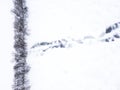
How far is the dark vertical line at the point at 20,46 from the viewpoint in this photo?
941 centimetres

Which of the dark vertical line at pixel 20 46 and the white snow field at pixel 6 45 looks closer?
the dark vertical line at pixel 20 46

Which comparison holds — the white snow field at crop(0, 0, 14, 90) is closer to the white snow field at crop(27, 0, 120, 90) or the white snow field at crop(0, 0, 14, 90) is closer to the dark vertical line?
the dark vertical line

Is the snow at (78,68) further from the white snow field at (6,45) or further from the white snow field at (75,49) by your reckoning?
the white snow field at (6,45)

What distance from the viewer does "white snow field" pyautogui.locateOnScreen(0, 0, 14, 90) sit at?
10281 mm

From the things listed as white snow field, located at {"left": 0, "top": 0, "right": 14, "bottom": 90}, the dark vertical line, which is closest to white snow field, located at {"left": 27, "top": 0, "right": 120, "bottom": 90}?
the dark vertical line

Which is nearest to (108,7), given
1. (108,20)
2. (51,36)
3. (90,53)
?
(108,20)

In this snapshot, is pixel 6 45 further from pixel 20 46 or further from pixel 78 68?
pixel 78 68

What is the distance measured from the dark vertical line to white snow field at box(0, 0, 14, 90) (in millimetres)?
722

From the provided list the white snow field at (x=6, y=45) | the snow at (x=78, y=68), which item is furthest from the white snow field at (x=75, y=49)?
the white snow field at (x=6, y=45)

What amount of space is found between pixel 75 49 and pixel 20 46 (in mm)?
2946

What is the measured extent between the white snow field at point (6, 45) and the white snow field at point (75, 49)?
121 centimetres

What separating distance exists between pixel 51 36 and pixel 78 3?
2.45 m

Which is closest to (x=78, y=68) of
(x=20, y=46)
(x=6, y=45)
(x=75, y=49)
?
(x=75, y=49)

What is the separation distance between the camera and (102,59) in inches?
389
